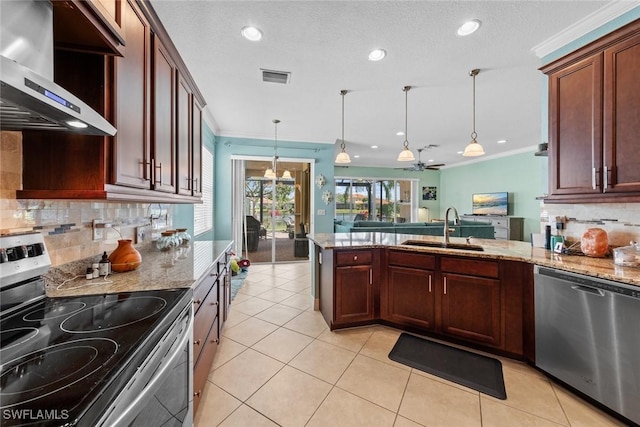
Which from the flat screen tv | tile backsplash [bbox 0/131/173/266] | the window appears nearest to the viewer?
tile backsplash [bbox 0/131/173/266]

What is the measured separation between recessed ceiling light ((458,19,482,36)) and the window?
387 centimetres

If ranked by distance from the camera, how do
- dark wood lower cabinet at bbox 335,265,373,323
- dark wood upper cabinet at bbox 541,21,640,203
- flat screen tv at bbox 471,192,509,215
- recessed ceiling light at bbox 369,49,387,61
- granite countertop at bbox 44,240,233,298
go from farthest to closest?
flat screen tv at bbox 471,192,509,215 → dark wood lower cabinet at bbox 335,265,373,323 → recessed ceiling light at bbox 369,49,387,61 → dark wood upper cabinet at bbox 541,21,640,203 → granite countertop at bbox 44,240,233,298

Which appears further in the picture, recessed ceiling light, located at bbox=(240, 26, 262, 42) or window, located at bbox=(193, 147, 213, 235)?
window, located at bbox=(193, 147, 213, 235)

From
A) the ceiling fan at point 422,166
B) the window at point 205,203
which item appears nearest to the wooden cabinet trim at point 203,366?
the window at point 205,203

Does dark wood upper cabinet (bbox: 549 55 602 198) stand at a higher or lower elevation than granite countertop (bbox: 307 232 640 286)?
higher

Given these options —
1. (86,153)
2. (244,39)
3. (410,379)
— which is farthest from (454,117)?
(86,153)

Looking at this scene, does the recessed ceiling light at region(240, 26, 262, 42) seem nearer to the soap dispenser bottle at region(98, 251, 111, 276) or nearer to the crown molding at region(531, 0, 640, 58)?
the soap dispenser bottle at region(98, 251, 111, 276)

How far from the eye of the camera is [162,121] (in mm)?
1741

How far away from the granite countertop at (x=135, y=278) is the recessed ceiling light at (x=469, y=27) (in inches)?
109

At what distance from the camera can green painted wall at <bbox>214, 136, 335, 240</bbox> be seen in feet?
17.2

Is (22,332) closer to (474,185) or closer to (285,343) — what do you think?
(285,343)

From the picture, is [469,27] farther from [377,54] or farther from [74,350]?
[74,350]

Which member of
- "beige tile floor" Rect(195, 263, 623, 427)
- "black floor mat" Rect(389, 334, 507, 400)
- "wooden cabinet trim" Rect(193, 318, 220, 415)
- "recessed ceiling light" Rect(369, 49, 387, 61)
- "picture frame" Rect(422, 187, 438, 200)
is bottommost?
"beige tile floor" Rect(195, 263, 623, 427)

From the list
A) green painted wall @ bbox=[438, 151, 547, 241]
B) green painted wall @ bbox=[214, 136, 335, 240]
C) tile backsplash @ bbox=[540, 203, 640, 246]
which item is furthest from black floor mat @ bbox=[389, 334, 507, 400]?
green painted wall @ bbox=[438, 151, 547, 241]
